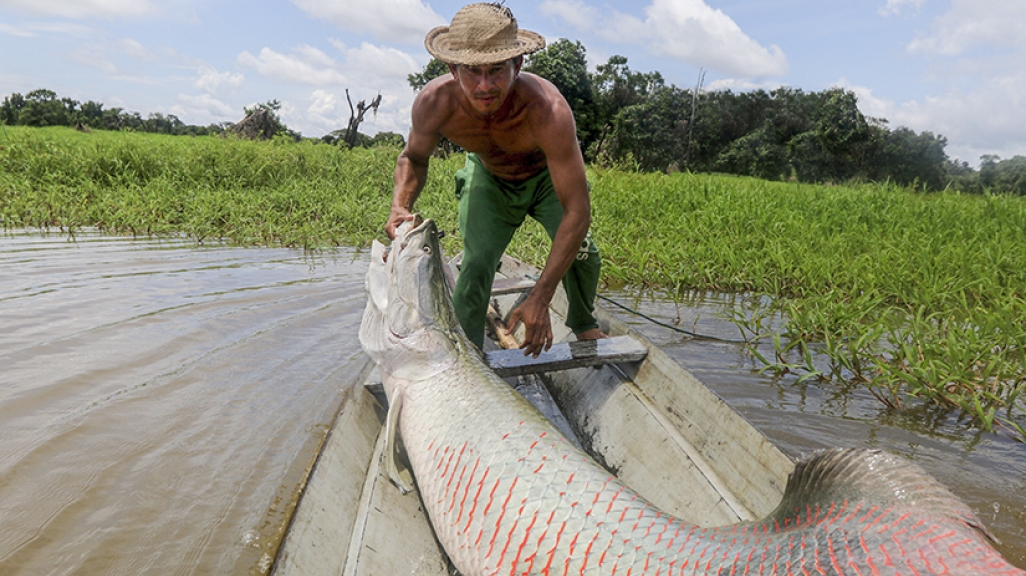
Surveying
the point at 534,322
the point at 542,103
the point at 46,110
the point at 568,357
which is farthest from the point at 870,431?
the point at 46,110

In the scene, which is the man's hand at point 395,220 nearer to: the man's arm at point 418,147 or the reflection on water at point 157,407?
the man's arm at point 418,147

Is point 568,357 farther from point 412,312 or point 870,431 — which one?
point 870,431

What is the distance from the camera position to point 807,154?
→ 1430 inches

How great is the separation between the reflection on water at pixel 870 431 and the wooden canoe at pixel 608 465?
1.83 ft

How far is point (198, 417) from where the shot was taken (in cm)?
317

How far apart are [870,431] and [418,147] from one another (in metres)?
2.58

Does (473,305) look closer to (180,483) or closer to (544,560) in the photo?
(180,483)

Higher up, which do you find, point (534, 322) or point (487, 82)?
point (487, 82)

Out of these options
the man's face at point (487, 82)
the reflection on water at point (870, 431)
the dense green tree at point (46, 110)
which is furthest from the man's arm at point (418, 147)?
the dense green tree at point (46, 110)

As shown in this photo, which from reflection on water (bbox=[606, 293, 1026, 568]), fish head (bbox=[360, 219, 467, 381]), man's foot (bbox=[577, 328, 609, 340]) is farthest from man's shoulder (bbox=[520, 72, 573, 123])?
reflection on water (bbox=[606, 293, 1026, 568])

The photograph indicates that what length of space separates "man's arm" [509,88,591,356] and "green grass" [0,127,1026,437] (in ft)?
4.86

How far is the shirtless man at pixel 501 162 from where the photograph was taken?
2.55 m

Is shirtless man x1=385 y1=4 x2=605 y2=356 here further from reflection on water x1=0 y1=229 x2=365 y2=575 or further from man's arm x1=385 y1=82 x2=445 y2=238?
reflection on water x1=0 y1=229 x2=365 y2=575

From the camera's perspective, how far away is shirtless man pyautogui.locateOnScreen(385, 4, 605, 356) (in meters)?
2.55
